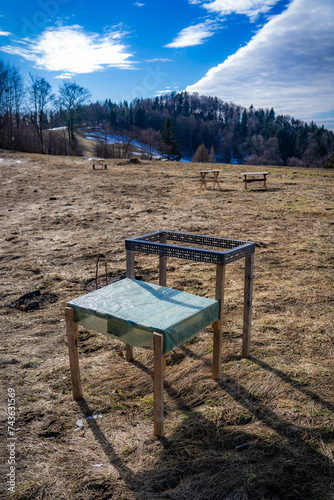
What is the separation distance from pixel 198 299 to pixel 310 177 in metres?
14.4

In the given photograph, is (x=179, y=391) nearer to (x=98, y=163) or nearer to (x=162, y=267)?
(x=162, y=267)

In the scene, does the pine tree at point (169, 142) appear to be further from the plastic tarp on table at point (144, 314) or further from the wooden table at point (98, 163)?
the plastic tarp on table at point (144, 314)

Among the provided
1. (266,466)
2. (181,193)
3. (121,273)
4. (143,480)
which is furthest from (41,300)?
(181,193)

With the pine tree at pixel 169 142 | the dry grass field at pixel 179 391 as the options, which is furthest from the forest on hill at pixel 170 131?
the dry grass field at pixel 179 391

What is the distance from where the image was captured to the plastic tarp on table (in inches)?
86.9

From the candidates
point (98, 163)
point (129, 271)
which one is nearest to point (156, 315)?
point (129, 271)

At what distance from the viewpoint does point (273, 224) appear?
795 centimetres

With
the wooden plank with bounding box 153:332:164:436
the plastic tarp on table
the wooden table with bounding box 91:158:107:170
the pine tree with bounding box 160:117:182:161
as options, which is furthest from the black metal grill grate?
the pine tree with bounding box 160:117:182:161

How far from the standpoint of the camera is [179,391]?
9.02ft

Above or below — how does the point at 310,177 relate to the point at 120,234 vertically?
above

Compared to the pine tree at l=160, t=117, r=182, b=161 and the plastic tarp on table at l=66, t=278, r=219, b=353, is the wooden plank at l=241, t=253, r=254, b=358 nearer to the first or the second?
the plastic tarp on table at l=66, t=278, r=219, b=353

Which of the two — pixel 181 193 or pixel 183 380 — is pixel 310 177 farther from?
pixel 183 380

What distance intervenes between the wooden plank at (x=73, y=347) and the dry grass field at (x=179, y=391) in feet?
0.35

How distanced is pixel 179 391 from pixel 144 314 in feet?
2.71
